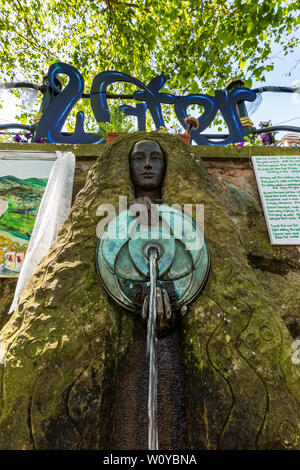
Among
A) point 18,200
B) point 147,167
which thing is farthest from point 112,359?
point 18,200

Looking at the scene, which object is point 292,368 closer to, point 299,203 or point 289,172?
point 299,203

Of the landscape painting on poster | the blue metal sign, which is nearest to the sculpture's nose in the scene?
the landscape painting on poster

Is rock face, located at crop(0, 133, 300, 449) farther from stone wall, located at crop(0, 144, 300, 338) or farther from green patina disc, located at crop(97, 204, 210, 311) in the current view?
stone wall, located at crop(0, 144, 300, 338)

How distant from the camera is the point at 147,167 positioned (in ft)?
7.00

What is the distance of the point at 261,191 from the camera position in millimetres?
2961

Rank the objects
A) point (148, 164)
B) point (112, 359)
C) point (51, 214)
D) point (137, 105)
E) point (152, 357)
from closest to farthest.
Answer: point (152, 357) < point (112, 359) < point (148, 164) < point (51, 214) < point (137, 105)

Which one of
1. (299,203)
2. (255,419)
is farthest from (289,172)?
(255,419)

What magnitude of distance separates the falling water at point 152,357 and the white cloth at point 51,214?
1.16 m

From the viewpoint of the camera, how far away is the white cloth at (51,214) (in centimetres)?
204

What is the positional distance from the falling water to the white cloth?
45.7 inches

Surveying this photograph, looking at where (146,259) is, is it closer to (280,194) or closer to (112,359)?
(112,359)

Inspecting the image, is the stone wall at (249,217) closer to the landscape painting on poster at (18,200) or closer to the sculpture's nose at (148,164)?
the landscape painting on poster at (18,200)

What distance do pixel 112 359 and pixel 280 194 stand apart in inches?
104

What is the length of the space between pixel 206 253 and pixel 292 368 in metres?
0.76
